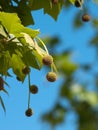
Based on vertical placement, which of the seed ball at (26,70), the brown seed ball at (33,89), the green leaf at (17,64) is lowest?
the brown seed ball at (33,89)

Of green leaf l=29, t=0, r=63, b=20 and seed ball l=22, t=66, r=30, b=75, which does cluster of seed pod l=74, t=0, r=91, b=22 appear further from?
seed ball l=22, t=66, r=30, b=75

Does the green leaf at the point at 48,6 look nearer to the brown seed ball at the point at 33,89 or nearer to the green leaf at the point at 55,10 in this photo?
the green leaf at the point at 55,10

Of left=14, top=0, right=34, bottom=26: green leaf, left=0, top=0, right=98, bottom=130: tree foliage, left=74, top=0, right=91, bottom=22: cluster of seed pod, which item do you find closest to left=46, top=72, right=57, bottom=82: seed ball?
left=0, top=0, right=98, bottom=130: tree foliage

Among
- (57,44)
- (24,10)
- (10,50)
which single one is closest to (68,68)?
(57,44)

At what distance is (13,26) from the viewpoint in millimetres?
2520

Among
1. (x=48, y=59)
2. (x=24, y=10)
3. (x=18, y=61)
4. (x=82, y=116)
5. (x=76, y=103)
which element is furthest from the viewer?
(x=76, y=103)

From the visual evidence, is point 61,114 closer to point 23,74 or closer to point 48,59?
point 23,74

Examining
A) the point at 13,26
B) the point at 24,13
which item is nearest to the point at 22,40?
the point at 13,26

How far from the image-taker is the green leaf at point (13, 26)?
2521 mm

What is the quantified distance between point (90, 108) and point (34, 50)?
1.81 meters

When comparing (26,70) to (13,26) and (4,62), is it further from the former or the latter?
(13,26)

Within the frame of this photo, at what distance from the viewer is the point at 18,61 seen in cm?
269

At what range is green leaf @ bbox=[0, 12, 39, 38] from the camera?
252cm

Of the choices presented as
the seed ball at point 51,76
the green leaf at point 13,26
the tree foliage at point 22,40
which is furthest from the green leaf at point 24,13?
the seed ball at point 51,76
